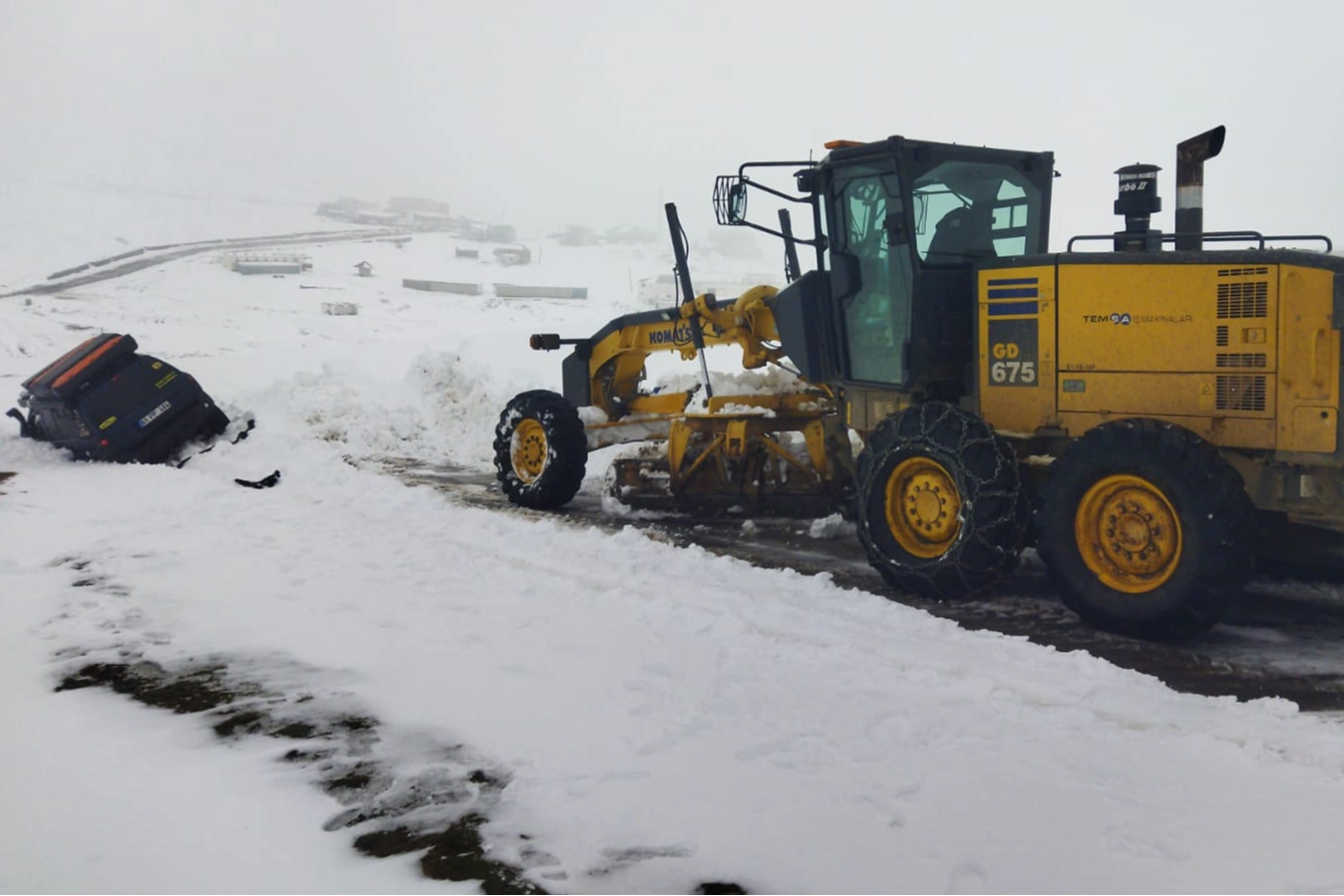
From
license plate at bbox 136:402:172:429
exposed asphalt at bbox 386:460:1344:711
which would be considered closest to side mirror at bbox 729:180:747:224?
exposed asphalt at bbox 386:460:1344:711

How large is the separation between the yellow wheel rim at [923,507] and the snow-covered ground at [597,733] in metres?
0.60

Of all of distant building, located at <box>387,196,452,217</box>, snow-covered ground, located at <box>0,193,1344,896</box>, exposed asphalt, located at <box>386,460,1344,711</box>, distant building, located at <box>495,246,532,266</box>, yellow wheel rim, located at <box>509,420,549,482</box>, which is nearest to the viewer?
snow-covered ground, located at <box>0,193,1344,896</box>

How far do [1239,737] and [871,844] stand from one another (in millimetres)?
1759

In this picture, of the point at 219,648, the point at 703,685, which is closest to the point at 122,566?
the point at 219,648

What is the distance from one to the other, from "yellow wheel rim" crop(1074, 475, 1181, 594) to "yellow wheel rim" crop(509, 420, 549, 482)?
17.5ft

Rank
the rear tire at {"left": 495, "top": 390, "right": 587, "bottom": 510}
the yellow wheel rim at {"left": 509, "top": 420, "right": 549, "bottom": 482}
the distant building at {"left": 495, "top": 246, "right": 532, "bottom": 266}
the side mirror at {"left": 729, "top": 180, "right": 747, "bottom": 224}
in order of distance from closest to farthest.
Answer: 1. the side mirror at {"left": 729, "top": 180, "right": 747, "bottom": 224}
2. the rear tire at {"left": 495, "top": 390, "right": 587, "bottom": 510}
3. the yellow wheel rim at {"left": 509, "top": 420, "right": 549, "bottom": 482}
4. the distant building at {"left": 495, "top": 246, "right": 532, "bottom": 266}

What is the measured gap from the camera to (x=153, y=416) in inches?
439

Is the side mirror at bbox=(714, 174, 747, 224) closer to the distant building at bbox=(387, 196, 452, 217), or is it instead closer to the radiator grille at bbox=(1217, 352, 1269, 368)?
the radiator grille at bbox=(1217, 352, 1269, 368)

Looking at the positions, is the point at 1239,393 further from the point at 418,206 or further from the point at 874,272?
the point at 418,206

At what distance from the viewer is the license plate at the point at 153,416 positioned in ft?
36.3

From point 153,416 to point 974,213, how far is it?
845 centimetres

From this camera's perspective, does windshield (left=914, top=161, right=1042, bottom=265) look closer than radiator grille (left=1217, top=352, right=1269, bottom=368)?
No

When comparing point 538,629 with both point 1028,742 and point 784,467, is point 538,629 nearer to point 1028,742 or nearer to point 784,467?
point 1028,742

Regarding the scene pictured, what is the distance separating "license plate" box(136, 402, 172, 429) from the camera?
11055 mm
